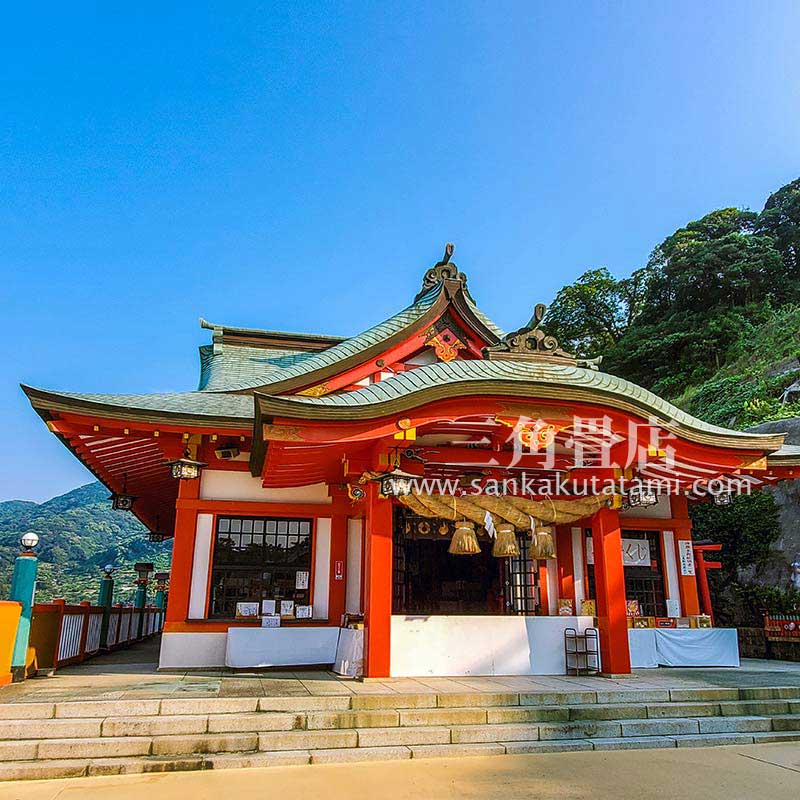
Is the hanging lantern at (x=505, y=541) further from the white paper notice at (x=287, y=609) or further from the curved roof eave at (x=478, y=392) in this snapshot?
the white paper notice at (x=287, y=609)

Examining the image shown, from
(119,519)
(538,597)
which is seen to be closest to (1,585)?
(119,519)

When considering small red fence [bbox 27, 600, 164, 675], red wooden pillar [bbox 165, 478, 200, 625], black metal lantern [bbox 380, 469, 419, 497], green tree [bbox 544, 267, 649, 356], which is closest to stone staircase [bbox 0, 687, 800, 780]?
black metal lantern [bbox 380, 469, 419, 497]

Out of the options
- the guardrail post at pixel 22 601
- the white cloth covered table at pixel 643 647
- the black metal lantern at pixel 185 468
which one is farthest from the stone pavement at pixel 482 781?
the black metal lantern at pixel 185 468

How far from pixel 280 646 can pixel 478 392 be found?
5318mm

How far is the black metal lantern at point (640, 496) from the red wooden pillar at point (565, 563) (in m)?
2.19

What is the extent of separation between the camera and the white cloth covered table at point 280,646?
9789mm

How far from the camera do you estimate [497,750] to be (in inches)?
247

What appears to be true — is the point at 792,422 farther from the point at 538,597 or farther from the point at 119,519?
the point at 119,519

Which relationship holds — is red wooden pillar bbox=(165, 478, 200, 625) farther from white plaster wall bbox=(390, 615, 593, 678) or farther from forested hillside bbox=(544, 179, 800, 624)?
forested hillside bbox=(544, 179, 800, 624)

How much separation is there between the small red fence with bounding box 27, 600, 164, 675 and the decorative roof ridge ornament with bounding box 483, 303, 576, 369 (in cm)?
766

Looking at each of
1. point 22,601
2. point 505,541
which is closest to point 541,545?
point 505,541

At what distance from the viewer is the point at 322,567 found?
1102 centimetres

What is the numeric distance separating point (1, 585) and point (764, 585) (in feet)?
141

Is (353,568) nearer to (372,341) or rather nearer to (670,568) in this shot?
(372,341)
